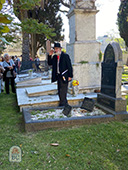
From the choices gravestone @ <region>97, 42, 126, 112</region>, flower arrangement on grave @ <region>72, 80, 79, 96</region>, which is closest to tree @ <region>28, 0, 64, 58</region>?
flower arrangement on grave @ <region>72, 80, 79, 96</region>

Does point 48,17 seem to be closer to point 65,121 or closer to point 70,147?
point 65,121

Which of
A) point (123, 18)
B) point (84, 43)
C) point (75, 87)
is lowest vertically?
point (75, 87)

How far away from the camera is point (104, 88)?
4766 millimetres

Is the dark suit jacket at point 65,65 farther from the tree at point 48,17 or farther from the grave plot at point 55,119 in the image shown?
the tree at point 48,17

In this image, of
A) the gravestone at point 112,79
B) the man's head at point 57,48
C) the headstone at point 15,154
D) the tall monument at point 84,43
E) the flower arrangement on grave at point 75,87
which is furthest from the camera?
the tall monument at point 84,43

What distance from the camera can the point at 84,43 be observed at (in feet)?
19.8

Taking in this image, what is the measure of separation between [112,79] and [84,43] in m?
2.15

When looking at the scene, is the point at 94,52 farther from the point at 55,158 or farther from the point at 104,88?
the point at 55,158

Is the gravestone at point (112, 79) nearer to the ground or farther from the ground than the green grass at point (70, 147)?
farther from the ground

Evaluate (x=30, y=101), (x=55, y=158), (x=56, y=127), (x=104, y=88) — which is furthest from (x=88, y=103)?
(x=55, y=158)

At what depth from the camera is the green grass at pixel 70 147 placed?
2498 mm

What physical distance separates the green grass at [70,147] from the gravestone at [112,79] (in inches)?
21.3

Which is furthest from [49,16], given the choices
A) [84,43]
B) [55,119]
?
[55,119]

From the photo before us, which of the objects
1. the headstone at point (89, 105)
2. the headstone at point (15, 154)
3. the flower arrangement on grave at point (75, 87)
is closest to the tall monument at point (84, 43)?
the flower arrangement on grave at point (75, 87)
